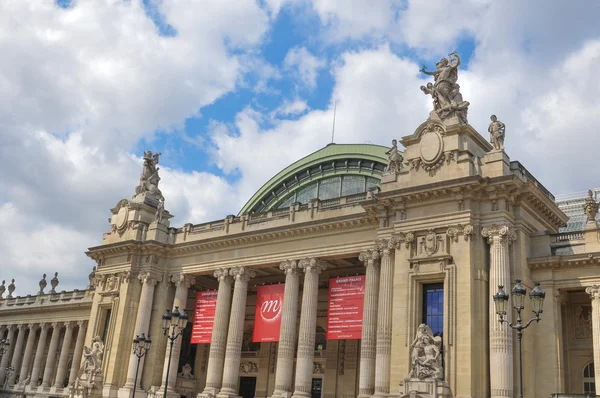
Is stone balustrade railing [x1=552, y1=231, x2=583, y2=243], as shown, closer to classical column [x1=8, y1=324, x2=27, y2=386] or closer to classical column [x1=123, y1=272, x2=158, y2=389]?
classical column [x1=123, y1=272, x2=158, y2=389]

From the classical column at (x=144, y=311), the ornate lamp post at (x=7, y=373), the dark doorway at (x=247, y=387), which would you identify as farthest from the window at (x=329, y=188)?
the ornate lamp post at (x=7, y=373)

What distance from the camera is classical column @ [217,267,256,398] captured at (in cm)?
3747

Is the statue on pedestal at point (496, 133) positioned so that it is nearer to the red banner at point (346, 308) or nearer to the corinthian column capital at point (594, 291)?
the corinthian column capital at point (594, 291)

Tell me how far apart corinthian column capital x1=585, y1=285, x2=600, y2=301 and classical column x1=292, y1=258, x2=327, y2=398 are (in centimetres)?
1417

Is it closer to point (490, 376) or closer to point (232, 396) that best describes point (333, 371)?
point (232, 396)

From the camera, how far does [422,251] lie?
30.0 metres

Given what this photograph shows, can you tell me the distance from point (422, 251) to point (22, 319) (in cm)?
4743

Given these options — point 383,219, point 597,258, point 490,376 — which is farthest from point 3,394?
point 597,258

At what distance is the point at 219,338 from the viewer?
39.3 meters

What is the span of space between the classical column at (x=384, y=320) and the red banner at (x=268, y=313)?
24.9ft

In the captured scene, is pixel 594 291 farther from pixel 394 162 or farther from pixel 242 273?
pixel 242 273

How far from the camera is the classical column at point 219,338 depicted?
38.3 metres

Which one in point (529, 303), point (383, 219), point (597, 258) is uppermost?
point (383, 219)

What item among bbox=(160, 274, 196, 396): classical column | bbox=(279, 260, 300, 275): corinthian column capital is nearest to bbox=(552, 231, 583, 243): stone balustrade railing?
bbox=(279, 260, 300, 275): corinthian column capital
